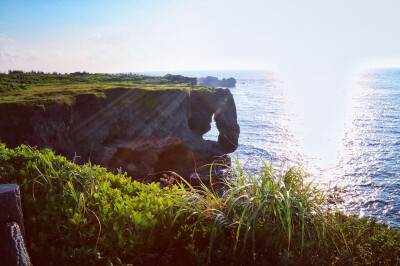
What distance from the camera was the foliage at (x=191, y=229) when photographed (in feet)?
12.0

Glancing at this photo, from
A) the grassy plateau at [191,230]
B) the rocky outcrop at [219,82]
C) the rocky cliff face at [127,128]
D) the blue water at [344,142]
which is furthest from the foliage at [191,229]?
the rocky outcrop at [219,82]

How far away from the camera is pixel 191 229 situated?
4.05m

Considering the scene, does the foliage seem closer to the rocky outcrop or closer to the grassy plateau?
the grassy plateau

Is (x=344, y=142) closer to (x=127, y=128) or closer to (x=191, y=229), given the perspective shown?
(x=127, y=128)

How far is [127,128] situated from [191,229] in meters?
33.2

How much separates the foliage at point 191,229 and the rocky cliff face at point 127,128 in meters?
24.1

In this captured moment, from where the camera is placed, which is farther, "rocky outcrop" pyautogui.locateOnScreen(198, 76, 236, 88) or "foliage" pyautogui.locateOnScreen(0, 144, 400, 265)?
"rocky outcrop" pyautogui.locateOnScreen(198, 76, 236, 88)

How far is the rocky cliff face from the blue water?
9.62m

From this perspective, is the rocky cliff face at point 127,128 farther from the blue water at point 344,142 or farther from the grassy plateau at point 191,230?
the grassy plateau at point 191,230

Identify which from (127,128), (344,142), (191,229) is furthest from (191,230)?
(344,142)

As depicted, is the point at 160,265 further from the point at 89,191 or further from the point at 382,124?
the point at 382,124

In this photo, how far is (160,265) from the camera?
12.1 ft

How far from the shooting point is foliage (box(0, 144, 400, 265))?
3.65 meters

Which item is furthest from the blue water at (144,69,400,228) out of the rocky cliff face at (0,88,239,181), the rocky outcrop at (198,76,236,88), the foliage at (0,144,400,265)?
the rocky outcrop at (198,76,236,88)
